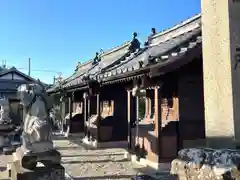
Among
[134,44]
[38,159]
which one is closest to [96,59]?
[134,44]

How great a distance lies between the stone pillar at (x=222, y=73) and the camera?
67.7 inches


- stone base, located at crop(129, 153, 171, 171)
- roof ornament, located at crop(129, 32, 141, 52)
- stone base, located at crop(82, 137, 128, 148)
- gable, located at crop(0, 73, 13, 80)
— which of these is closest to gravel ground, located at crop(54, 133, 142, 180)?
stone base, located at crop(129, 153, 171, 171)

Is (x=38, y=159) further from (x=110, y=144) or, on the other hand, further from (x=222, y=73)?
(x=110, y=144)

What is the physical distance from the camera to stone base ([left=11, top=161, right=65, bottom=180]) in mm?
5438

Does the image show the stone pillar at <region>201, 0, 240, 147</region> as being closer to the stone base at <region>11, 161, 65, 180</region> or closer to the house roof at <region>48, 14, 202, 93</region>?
the stone base at <region>11, 161, 65, 180</region>

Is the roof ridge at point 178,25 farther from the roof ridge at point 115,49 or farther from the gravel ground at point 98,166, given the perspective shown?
the gravel ground at point 98,166

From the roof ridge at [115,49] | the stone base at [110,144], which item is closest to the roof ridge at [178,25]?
the roof ridge at [115,49]

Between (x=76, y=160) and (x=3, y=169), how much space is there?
246 centimetres

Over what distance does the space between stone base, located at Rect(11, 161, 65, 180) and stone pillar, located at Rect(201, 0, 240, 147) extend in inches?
177

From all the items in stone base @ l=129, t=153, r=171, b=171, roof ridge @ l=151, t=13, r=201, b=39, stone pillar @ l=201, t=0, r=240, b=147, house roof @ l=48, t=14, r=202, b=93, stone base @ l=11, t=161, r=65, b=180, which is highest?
roof ridge @ l=151, t=13, r=201, b=39

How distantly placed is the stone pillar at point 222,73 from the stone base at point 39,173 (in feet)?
14.7

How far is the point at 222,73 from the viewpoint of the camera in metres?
1.78

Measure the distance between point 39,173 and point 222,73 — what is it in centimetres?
476

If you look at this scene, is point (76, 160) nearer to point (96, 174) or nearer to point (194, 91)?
point (96, 174)
